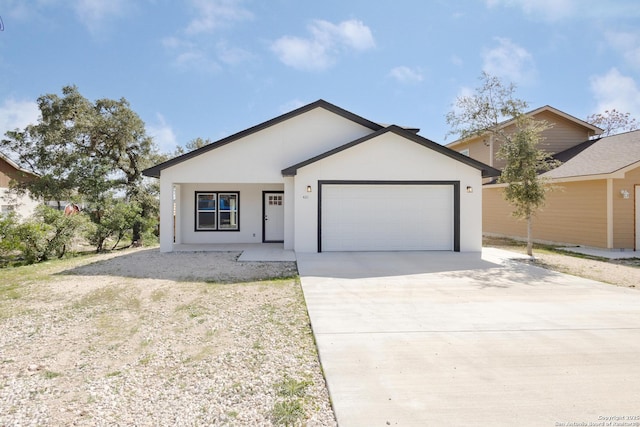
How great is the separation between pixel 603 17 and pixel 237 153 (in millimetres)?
A: 15398

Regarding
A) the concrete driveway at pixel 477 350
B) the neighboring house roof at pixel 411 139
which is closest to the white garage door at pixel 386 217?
the neighboring house roof at pixel 411 139

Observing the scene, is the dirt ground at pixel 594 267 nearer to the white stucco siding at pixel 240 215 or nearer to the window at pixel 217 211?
the white stucco siding at pixel 240 215

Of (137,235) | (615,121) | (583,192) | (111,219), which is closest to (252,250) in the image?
(111,219)

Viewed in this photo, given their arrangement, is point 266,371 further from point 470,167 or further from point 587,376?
point 470,167

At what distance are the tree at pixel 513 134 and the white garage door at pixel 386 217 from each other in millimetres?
2082


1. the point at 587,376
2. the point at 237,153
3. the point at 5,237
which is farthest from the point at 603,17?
the point at 5,237

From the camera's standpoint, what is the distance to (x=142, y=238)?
17.1m

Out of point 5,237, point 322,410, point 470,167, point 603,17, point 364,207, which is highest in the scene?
point 603,17

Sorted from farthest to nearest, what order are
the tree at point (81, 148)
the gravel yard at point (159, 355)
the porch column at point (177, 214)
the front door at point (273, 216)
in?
the tree at point (81, 148)
the front door at point (273, 216)
the porch column at point (177, 214)
the gravel yard at point (159, 355)

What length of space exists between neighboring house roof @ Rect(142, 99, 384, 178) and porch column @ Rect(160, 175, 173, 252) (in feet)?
1.64

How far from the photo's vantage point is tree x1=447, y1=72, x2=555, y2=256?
11.6m

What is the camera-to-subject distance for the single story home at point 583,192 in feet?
42.2

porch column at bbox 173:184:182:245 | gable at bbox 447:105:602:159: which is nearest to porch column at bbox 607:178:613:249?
gable at bbox 447:105:602:159

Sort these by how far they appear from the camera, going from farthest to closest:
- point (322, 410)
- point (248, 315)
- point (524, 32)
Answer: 1. point (524, 32)
2. point (248, 315)
3. point (322, 410)
